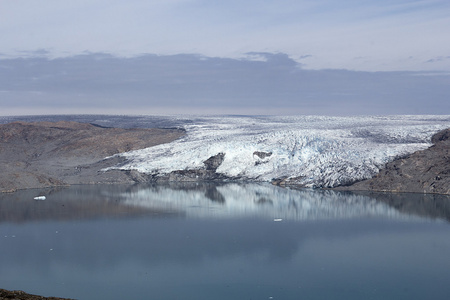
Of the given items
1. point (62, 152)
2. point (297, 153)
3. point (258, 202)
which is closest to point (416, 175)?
point (297, 153)

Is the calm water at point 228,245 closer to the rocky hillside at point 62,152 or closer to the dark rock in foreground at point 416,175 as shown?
the dark rock in foreground at point 416,175

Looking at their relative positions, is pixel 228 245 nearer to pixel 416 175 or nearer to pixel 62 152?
pixel 416 175

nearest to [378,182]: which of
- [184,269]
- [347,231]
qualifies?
[347,231]

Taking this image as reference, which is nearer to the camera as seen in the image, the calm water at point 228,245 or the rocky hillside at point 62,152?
the calm water at point 228,245

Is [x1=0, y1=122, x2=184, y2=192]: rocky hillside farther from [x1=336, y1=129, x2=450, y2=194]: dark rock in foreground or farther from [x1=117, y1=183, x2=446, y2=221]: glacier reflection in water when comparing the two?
[x1=336, y1=129, x2=450, y2=194]: dark rock in foreground

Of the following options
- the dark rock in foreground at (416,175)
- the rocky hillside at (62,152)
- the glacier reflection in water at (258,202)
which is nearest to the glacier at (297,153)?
the dark rock in foreground at (416,175)

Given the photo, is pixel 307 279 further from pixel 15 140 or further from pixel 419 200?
pixel 15 140
